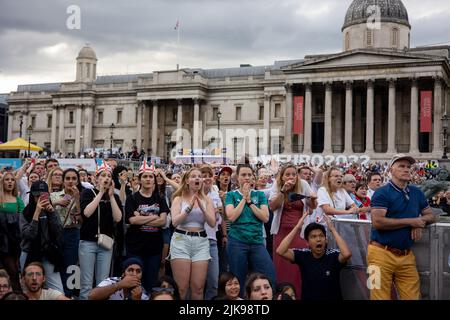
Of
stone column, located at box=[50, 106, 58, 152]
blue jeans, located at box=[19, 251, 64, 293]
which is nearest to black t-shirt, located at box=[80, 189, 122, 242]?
blue jeans, located at box=[19, 251, 64, 293]

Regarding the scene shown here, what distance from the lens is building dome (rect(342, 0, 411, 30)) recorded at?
56.1 meters

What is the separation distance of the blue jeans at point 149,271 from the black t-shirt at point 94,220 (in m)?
0.58

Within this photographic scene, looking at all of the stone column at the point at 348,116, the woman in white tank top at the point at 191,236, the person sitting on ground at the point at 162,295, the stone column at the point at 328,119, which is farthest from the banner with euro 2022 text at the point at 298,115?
the person sitting on ground at the point at 162,295

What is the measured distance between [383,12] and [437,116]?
13.2 meters

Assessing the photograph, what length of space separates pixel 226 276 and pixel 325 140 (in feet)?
153

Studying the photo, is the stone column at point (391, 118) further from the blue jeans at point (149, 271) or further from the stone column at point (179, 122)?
the blue jeans at point (149, 271)

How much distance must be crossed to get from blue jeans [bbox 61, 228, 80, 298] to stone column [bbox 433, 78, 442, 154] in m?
44.3

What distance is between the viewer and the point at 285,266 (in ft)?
27.2

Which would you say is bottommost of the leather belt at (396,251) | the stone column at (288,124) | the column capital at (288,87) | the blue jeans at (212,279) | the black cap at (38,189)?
the blue jeans at (212,279)

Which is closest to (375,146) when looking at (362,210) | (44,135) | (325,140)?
(325,140)

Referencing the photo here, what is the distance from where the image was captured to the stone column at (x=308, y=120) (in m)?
53.2

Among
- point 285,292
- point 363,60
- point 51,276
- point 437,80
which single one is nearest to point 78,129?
point 363,60

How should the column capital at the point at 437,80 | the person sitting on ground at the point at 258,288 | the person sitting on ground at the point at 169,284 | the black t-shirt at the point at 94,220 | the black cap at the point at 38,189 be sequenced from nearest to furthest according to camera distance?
the person sitting on ground at the point at 258,288 → the person sitting on ground at the point at 169,284 → the black cap at the point at 38,189 → the black t-shirt at the point at 94,220 → the column capital at the point at 437,80

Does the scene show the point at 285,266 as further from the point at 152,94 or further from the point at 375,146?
the point at 152,94
